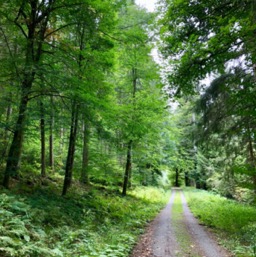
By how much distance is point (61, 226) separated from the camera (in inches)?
278

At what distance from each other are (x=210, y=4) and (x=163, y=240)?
717 centimetres

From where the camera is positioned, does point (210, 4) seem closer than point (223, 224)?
Yes

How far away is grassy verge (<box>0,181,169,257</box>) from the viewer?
15.6 ft

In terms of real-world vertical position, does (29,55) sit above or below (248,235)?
above

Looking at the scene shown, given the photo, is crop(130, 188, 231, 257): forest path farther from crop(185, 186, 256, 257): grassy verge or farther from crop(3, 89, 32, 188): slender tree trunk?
crop(3, 89, 32, 188): slender tree trunk

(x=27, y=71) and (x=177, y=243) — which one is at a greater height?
→ (x=27, y=71)

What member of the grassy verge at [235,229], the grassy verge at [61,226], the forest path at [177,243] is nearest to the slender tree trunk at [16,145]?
A: the grassy verge at [61,226]

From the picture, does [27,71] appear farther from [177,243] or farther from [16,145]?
[177,243]

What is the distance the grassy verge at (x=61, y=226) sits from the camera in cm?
475

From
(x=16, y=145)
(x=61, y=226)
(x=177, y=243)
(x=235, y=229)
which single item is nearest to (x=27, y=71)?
(x=16, y=145)

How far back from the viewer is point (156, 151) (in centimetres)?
1850

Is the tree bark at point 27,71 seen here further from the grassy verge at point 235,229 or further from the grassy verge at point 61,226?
the grassy verge at point 235,229

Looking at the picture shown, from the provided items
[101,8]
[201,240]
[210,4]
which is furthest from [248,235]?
[101,8]

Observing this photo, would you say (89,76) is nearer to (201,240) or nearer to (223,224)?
(201,240)
